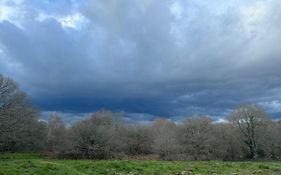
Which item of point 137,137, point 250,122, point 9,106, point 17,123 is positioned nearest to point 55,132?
point 137,137

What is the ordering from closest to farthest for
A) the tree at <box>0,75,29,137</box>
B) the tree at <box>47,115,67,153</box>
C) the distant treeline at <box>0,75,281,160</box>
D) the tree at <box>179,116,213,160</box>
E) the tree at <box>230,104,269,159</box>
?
the tree at <box>0,75,29,137</box> < the distant treeline at <box>0,75,281,160</box> < the tree at <box>179,116,213,160</box> < the tree at <box>230,104,269,159</box> < the tree at <box>47,115,67,153</box>

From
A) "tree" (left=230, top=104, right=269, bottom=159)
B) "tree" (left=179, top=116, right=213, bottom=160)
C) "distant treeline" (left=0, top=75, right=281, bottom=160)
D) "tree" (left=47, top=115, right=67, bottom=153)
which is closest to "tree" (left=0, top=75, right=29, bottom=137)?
"distant treeline" (left=0, top=75, right=281, bottom=160)

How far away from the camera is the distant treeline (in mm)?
77625

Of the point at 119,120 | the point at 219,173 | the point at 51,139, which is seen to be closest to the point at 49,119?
the point at 51,139

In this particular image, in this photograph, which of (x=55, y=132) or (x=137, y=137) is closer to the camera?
(x=137, y=137)

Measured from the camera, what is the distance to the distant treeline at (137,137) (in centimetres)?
7762

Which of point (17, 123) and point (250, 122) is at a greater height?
point (250, 122)

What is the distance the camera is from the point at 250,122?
99312 mm

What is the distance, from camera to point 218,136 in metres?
95.6

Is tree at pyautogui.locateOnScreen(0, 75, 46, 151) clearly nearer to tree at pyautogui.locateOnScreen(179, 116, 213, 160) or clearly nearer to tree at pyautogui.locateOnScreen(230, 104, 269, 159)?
tree at pyautogui.locateOnScreen(179, 116, 213, 160)

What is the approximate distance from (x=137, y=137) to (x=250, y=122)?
95.1 ft

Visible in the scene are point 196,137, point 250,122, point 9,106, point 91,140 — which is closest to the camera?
point 9,106

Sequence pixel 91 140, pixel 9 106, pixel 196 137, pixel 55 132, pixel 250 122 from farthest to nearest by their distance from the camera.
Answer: pixel 55 132
pixel 250 122
pixel 196 137
pixel 91 140
pixel 9 106

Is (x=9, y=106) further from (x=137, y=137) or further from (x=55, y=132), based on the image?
(x=55, y=132)
